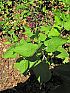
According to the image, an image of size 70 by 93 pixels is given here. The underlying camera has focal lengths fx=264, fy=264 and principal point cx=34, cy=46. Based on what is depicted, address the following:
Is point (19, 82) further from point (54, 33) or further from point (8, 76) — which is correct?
point (54, 33)

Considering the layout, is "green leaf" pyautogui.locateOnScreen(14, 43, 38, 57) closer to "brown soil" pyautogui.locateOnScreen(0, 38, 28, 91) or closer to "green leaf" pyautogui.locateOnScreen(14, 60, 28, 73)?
"green leaf" pyautogui.locateOnScreen(14, 60, 28, 73)

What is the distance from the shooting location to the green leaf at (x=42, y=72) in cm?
182

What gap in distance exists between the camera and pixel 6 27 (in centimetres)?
586

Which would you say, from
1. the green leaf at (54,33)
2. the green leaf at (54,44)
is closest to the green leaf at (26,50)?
the green leaf at (54,44)

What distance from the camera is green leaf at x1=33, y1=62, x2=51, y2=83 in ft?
5.96

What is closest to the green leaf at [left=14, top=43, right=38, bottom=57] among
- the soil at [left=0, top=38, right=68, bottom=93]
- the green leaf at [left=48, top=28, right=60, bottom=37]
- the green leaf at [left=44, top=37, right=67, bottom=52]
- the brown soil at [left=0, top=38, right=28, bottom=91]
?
the green leaf at [left=44, top=37, right=67, bottom=52]

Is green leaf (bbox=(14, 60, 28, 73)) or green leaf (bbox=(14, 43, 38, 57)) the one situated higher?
green leaf (bbox=(14, 43, 38, 57))

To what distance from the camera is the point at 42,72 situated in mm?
1858

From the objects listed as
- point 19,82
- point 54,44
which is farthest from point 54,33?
point 19,82

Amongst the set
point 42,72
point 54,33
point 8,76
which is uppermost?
point 54,33

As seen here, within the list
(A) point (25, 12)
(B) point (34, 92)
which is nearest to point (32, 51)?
(B) point (34, 92)

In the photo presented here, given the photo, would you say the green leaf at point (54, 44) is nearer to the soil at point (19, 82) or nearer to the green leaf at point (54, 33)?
the green leaf at point (54, 33)

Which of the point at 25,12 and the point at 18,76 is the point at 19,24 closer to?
the point at 25,12

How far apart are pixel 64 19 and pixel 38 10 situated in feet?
14.0
